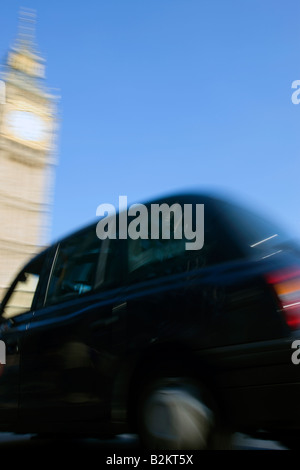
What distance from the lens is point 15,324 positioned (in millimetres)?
3908

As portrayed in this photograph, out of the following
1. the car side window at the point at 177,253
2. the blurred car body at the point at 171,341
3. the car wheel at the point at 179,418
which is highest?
the car side window at the point at 177,253

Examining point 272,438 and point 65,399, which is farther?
point 65,399

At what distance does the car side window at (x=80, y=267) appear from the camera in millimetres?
3332

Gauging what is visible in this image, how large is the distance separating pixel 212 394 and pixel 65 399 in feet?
3.65

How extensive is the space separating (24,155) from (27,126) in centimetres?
281

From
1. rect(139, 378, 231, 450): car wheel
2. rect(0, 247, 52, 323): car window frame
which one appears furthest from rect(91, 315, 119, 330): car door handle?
rect(0, 247, 52, 323): car window frame

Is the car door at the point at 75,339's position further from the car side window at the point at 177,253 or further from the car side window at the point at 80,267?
the car side window at the point at 177,253

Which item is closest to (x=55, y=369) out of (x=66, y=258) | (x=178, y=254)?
(x=66, y=258)

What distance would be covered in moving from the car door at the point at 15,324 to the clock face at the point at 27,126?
47.5 meters

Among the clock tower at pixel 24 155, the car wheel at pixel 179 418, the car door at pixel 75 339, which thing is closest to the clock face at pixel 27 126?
the clock tower at pixel 24 155

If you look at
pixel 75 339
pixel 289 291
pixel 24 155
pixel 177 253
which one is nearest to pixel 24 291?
pixel 75 339

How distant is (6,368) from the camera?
12.3 ft

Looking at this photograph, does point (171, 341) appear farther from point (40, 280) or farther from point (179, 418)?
point (40, 280)

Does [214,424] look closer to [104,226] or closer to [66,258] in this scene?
[104,226]
